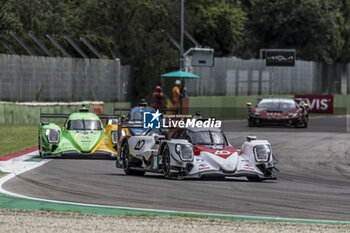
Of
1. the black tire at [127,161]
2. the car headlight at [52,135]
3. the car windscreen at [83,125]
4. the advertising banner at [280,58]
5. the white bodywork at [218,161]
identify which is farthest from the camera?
the advertising banner at [280,58]

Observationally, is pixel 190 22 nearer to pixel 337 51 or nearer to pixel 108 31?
pixel 108 31

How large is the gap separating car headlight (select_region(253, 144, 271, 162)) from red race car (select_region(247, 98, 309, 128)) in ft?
62.7

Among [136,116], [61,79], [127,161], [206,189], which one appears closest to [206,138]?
[127,161]

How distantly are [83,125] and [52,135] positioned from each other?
1180mm

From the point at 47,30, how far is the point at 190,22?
33.6ft

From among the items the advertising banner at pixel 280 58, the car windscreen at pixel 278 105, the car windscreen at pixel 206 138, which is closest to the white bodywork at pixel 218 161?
the car windscreen at pixel 206 138

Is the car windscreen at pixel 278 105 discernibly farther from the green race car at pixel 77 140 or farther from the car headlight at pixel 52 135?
the car headlight at pixel 52 135

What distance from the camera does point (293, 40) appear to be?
66375 mm

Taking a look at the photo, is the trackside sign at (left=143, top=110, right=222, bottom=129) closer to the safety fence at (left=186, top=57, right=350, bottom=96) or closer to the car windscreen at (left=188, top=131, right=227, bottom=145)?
the car windscreen at (left=188, top=131, right=227, bottom=145)

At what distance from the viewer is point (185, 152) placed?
48.4 ft

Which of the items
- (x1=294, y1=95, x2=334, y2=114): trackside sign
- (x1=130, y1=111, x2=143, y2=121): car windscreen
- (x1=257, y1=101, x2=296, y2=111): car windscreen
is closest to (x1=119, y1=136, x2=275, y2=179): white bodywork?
(x1=130, y1=111, x2=143, y2=121): car windscreen

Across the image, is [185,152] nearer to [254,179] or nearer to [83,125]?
[254,179]

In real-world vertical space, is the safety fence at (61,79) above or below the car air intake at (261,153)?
above

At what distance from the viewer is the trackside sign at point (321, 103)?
53344 millimetres
